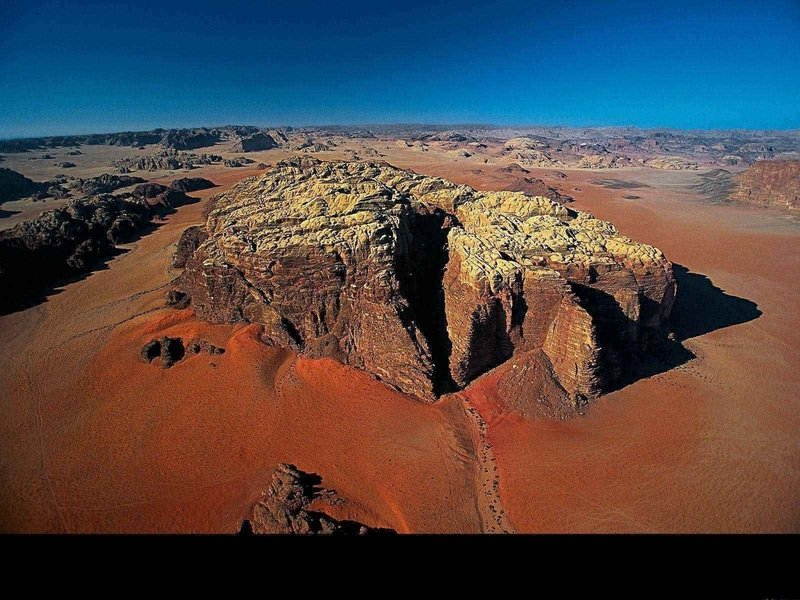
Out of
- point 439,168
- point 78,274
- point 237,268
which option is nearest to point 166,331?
point 237,268

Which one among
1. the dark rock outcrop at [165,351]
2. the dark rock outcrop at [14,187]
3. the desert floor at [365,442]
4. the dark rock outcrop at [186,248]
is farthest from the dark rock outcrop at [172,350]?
the dark rock outcrop at [14,187]

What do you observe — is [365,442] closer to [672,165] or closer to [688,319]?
[688,319]

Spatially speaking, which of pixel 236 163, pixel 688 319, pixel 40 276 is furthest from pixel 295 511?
pixel 236 163

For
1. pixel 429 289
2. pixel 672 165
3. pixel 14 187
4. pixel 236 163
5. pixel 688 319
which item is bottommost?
pixel 688 319

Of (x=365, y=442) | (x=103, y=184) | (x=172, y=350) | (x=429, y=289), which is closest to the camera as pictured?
(x=365, y=442)

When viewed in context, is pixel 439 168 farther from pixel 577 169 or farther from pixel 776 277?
pixel 776 277

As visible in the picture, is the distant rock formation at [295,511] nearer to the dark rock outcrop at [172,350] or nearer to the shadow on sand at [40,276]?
the dark rock outcrop at [172,350]

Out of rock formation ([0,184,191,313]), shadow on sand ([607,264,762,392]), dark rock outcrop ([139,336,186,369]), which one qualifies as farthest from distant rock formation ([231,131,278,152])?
shadow on sand ([607,264,762,392])
